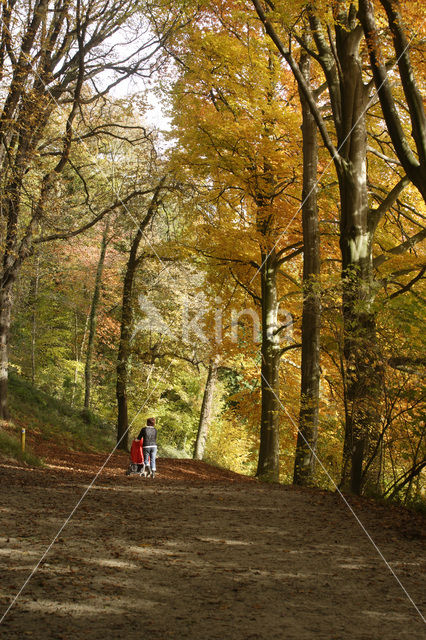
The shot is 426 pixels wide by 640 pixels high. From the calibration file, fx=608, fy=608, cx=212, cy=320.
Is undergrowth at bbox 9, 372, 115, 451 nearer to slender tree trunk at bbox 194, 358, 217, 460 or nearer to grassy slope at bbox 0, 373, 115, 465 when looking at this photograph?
grassy slope at bbox 0, 373, 115, 465

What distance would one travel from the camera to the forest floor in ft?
11.7

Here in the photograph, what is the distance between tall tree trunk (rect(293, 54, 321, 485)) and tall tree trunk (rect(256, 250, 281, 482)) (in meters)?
2.70

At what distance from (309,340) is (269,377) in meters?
3.56

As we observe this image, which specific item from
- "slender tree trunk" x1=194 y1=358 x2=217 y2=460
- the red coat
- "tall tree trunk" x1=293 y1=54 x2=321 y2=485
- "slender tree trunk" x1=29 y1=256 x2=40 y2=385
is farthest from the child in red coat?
"slender tree trunk" x1=29 y1=256 x2=40 y2=385

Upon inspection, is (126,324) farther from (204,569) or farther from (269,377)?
(204,569)

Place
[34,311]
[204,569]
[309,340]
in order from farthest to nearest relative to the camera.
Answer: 1. [34,311]
2. [309,340]
3. [204,569]

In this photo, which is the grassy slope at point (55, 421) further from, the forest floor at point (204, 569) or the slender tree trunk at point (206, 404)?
the forest floor at point (204, 569)

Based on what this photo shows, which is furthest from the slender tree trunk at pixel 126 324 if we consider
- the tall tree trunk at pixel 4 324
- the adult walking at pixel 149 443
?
the adult walking at pixel 149 443

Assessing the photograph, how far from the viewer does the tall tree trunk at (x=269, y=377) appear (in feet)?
48.0

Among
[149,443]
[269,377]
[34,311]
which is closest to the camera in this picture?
[149,443]

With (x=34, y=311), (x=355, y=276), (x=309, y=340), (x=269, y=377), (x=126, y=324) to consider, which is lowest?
(x=269, y=377)

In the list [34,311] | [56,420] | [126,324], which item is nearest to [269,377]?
[126,324]

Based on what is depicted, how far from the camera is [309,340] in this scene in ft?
37.6

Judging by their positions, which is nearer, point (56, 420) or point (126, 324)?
point (126, 324)
